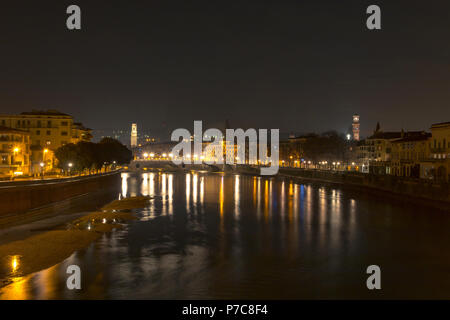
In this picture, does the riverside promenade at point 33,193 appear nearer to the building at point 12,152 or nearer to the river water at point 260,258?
the river water at point 260,258

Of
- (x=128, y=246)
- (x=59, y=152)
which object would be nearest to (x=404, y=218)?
(x=128, y=246)

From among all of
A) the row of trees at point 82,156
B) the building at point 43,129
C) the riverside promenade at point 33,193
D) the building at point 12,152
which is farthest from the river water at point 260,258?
the building at point 43,129

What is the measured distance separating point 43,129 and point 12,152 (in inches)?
770

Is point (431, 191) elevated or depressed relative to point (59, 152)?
depressed

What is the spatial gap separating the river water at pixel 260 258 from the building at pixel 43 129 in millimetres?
47249

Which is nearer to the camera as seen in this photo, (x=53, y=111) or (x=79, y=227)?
(x=79, y=227)

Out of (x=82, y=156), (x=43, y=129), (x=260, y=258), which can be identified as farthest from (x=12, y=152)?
(x=260, y=258)

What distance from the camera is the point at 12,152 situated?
65.8 meters

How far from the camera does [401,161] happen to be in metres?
73.7

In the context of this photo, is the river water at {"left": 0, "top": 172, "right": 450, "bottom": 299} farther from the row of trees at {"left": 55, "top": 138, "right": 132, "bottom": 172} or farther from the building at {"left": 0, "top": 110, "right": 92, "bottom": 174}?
the building at {"left": 0, "top": 110, "right": 92, "bottom": 174}

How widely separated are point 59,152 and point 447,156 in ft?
175
